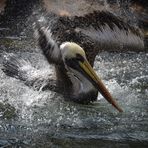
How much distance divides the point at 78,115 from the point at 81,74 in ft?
2.33

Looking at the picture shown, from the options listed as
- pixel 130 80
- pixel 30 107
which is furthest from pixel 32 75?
pixel 130 80

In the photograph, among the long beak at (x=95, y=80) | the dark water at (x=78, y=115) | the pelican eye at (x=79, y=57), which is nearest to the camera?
the dark water at (x=78, y=115)

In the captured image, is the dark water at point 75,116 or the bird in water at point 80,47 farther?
the bird in water at point 80,47

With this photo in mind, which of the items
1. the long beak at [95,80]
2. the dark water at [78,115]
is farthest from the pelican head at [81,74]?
the dark water at [78,115]

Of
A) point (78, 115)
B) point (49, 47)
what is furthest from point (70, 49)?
point (78, 115)

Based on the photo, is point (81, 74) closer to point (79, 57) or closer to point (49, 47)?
point (79, 57)

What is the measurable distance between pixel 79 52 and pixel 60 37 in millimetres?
344

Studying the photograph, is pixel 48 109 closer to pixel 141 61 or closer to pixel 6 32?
pixel 141 61

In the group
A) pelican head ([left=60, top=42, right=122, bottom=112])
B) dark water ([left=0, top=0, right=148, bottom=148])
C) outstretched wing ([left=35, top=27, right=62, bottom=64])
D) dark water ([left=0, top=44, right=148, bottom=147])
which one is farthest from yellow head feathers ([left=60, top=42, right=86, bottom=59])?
dark water ([left=0, top=44, right=148, bottom=147])

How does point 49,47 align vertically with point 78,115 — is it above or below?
above

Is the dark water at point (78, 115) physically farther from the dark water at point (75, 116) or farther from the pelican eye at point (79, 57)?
the pelican eye at point (79, 57)

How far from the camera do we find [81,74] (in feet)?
24.1

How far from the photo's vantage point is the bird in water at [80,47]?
7.29 m

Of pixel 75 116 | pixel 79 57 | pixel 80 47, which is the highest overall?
pixel 80 47
